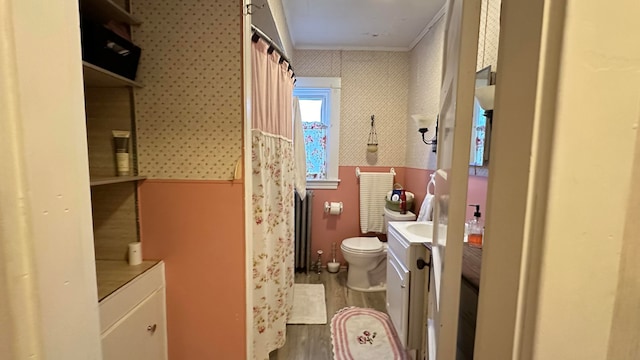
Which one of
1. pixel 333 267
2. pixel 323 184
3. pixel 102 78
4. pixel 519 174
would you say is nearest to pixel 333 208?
pixel 323 184

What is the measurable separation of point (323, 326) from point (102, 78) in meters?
2.14

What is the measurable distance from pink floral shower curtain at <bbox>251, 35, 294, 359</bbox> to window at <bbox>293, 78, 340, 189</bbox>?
0.97 meters

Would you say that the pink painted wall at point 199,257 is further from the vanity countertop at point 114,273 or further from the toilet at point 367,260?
the toilet at point 367,260

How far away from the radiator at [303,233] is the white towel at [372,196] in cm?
59

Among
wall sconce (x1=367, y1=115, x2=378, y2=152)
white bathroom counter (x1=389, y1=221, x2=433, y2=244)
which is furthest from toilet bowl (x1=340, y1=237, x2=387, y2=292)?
wall sconce (x1=367, y1=115, x2=378, y2=152)

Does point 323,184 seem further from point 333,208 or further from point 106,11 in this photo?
point 106,11

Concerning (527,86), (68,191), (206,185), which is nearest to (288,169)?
(206,185)

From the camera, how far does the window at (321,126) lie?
319cm

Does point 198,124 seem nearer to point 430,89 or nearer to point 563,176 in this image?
point 563,176

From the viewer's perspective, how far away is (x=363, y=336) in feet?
7.06

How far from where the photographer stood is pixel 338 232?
10.9 ft

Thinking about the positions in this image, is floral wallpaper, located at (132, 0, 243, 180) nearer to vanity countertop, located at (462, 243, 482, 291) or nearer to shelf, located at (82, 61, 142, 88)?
shelf, located at (82, 61, 142, 88)

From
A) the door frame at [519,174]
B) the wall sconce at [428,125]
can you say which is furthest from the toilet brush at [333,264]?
the door frame at [519,174]

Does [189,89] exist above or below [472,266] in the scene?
above
